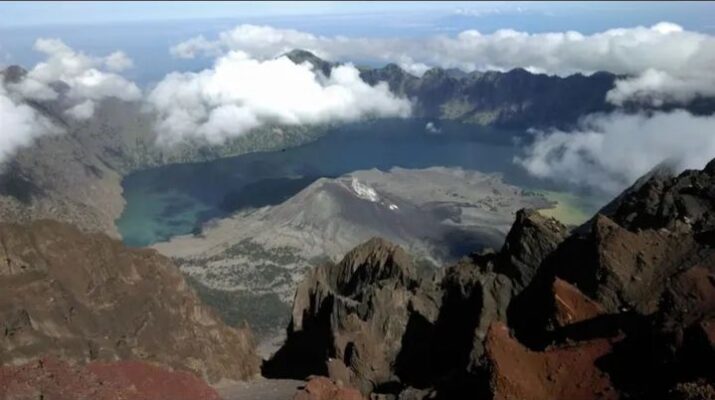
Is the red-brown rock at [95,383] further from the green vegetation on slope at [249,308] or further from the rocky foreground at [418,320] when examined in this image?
the green vegetation on slope at [249,308]

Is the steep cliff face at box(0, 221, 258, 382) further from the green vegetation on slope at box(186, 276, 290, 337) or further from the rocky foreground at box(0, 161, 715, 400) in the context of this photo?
→ the green vegetation on slope at box(186, 276, 290, 337)

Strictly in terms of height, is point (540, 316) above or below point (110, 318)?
above

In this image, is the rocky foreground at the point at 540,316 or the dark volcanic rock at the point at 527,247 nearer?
the rocky foreground at the point at 540,316

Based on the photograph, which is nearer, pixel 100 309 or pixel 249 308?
pixel 100 309

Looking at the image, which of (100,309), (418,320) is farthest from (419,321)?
(100,309)

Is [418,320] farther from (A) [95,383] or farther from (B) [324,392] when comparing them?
(A) [95,383]

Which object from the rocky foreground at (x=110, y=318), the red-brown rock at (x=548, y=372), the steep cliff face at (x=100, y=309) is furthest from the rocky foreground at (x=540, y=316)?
the rocky foreground at (x=110, y=318)
